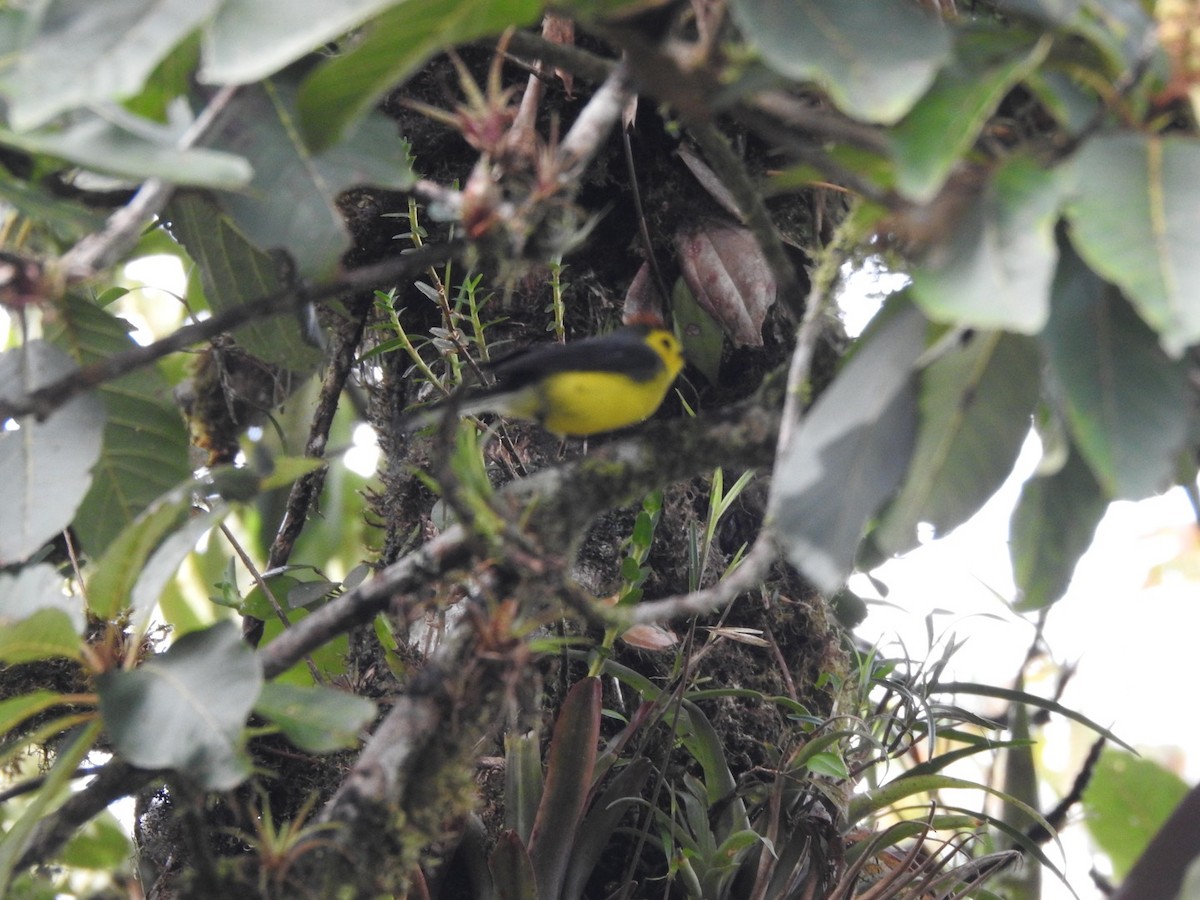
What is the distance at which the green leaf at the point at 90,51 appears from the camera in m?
1.07

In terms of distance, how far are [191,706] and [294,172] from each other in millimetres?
704

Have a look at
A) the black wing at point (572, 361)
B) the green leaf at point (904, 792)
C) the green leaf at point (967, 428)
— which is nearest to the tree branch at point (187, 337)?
the green leaf at point (967, 428)

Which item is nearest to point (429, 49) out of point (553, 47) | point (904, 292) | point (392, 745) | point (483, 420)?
point (553, 47)

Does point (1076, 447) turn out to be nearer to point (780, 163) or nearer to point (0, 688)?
point (780, 163)

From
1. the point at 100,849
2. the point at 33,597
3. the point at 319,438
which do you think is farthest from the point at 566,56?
the point at 100,849

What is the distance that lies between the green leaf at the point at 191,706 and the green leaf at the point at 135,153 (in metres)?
0.57

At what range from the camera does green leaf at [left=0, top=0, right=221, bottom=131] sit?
1072 millimetres

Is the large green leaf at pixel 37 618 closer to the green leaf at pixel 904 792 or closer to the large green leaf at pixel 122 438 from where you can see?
the large green leaf at pixel 122 438

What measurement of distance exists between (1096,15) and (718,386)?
5.09ft

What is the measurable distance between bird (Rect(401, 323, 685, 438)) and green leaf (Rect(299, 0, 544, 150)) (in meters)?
0.94

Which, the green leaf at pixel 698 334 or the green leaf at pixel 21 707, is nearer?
the green leaf at pixel 21 707

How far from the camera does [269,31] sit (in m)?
1.07

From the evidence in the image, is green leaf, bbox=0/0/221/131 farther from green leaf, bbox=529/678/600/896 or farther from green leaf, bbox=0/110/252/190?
green leaf, bbox=529/678/600/896

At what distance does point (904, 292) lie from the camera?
1312mm
